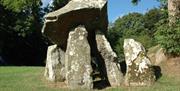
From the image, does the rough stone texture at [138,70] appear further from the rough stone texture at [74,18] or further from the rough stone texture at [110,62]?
the rough stone texture at [74,18]

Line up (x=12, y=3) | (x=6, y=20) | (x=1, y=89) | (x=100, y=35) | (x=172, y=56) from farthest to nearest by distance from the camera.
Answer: (x=6, y=20) < (x=12, y=3) < (x=172, y=56) < (x=100, y=35) < (x=1, y=89)

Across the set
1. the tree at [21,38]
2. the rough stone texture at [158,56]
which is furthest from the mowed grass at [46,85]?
the tree at [21,38]

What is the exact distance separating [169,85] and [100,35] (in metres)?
3.19

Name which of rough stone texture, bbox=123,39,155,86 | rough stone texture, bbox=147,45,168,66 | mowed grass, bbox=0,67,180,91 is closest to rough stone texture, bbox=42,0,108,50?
rough stone texture, bbox=123,39,155,86

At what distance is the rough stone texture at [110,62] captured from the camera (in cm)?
1736

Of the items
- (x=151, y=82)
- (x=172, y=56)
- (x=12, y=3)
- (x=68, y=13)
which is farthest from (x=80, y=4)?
(x=12, y=3)

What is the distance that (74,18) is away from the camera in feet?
57.1

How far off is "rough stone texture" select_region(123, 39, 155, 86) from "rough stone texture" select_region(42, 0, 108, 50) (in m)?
1.77

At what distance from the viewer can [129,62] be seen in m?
17.2

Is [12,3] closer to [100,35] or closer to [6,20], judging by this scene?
[6,20]

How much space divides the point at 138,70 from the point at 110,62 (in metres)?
1.15

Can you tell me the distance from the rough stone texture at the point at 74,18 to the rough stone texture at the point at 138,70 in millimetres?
1775

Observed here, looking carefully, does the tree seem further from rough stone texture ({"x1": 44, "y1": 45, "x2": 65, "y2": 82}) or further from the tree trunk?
rough stone texture ({"x1": 44, "y1": 45, "x2": 65, "y2": 82})

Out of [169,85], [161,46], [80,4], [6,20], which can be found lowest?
[169,85]
